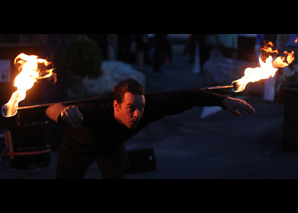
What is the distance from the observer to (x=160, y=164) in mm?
7367

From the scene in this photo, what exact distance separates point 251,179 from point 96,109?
10.00 ft

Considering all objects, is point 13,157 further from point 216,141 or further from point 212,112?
point 212,112

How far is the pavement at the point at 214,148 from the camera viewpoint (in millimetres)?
6742

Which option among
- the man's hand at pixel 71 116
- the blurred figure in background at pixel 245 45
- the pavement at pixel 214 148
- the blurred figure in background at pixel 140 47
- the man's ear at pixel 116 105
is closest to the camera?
the man's hand at pixel 71 116

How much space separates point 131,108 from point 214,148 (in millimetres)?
4511

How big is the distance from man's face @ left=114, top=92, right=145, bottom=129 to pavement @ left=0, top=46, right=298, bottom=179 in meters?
2.76

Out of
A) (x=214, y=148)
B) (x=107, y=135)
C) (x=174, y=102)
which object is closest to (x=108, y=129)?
(x=107, y=135)

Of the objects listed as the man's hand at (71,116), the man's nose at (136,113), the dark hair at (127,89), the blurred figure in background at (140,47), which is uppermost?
the dark hair at (127,89)

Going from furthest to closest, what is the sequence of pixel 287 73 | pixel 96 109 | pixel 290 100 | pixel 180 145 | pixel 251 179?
pixel 287 73 < pixel 180 145 < pixel 290 100 < pixel 251 179 < pixel 96 109

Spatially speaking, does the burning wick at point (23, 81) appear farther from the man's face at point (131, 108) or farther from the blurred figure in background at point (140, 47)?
the blurred figure in background at point (140, 47)

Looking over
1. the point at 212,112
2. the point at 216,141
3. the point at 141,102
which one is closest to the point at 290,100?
the point at 216,141

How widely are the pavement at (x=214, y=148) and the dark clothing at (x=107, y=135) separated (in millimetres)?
2214

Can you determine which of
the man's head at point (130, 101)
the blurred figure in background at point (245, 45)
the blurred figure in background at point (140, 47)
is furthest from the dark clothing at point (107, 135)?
the blurred figure in background at point (140, 47)

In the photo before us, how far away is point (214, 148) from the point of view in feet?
26.9
